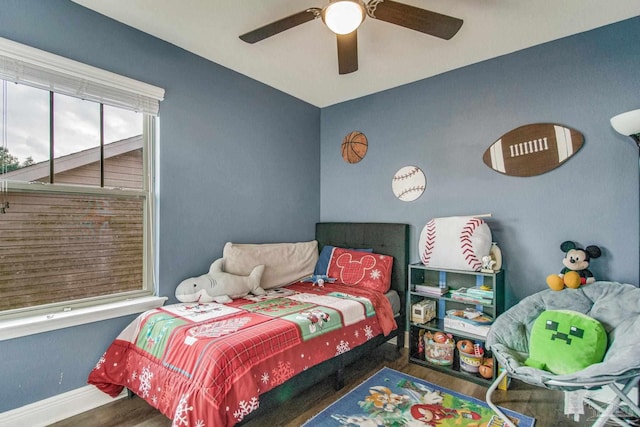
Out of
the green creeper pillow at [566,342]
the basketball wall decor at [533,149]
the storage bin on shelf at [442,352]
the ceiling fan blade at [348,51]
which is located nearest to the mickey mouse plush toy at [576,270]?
the green creeper pillow at [566,342]

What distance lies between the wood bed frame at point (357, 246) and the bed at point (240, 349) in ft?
0.04

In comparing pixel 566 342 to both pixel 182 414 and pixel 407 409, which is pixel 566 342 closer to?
pixel 407 409

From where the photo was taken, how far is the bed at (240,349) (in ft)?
5.19

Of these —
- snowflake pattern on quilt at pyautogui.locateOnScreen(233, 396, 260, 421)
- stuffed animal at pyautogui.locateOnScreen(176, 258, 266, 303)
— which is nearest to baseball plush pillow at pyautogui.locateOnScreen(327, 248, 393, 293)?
stuffed animal at pyautogui.locateOnScreen(176, 258, 266, 303)

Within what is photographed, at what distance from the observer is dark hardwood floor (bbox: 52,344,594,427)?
192cm

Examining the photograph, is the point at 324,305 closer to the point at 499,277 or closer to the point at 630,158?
the point at 499,277

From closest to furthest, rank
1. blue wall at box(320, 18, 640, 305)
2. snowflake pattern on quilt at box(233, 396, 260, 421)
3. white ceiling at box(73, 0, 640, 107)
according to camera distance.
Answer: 1. snowflake pattern on quilt at box(233, 396, 260, 421)
2. white ceiling at box(73, 0, 640, 107)
3. blue wall at box(320, 18, 640, 305)

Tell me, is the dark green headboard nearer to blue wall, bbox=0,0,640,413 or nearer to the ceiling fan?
blue wall, bbox=0,0,640,413

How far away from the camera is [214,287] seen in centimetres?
246

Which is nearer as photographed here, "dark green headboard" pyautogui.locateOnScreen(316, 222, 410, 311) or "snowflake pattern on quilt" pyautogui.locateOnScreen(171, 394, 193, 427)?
"snowflake pattern on quilt" pyautogui.locateOnScreen(171, 394, 193, 427)

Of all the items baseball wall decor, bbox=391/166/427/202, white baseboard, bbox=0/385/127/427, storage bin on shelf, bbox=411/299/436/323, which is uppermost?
baseball wall decor, bbox=391/166/427/202

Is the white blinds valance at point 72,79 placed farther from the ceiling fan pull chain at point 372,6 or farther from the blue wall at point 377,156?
the ceiling fan pull chain at point 372,6

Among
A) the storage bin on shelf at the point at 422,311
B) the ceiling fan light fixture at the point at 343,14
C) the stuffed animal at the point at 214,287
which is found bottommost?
the storage bin on shelf at the point at 422,311

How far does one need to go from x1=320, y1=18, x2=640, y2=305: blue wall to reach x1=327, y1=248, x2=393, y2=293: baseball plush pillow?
16.8 inches
